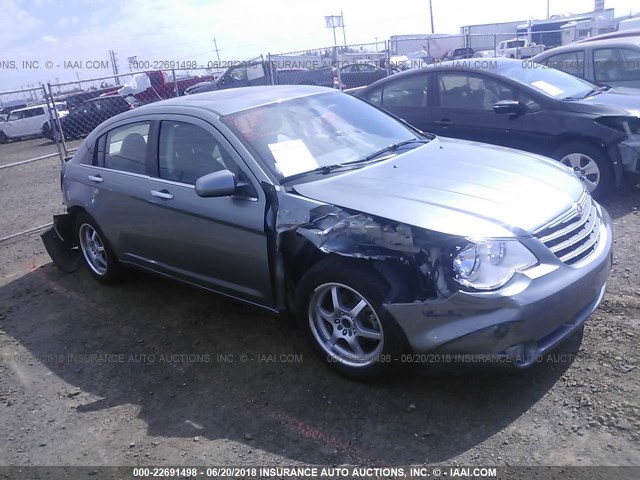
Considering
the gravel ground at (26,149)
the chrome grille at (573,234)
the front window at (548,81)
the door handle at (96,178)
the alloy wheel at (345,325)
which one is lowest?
the alloy wheel at (345,325)

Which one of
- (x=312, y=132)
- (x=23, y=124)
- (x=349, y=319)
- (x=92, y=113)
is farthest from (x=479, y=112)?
(x=23, y=124)

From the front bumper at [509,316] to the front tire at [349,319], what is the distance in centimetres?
11

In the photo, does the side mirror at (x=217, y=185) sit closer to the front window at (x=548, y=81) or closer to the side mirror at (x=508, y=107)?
the side mirror at (x=508, y=107)

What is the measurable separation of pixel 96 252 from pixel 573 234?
4256mm

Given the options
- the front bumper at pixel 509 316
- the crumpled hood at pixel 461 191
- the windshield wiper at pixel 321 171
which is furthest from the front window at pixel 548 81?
the front bumper at pixel 509 316

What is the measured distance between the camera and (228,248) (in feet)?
12.9

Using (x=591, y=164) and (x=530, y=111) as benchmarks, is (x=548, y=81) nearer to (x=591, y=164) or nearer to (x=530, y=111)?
(x=530, y=111)

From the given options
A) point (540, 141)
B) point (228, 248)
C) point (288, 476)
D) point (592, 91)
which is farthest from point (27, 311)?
point (592, 91)

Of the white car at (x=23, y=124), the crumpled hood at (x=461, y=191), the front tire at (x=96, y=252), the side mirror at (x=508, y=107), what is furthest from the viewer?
the white car at (x=23, y=124)

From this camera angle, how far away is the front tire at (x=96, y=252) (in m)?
5.27

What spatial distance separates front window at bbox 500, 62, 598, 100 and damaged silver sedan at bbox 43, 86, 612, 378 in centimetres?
269

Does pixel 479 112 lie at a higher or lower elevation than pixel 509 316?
higher

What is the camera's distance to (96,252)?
18.4 ft

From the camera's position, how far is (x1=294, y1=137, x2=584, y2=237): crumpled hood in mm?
3108
